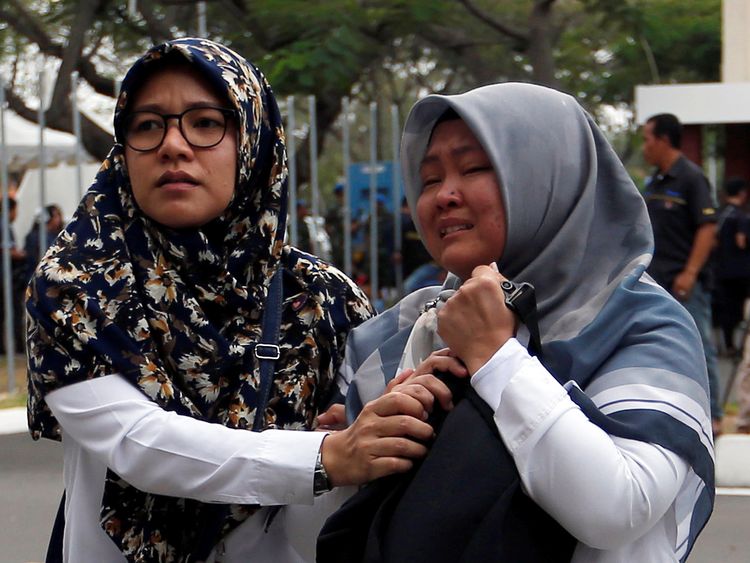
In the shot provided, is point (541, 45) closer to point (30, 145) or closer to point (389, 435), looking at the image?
point (30, 145)

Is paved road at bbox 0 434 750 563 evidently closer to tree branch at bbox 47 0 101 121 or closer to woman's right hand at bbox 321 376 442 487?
woman's right hand at bbox 321 376 442 487

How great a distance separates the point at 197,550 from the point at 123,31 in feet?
41.1

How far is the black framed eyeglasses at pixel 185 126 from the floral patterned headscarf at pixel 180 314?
0.09 ft

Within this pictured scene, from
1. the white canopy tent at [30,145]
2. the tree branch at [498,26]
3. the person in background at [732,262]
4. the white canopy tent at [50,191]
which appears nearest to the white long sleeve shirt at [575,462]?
the person in background at [732,262]

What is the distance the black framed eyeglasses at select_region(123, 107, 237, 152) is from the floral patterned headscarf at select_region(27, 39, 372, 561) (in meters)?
0.03

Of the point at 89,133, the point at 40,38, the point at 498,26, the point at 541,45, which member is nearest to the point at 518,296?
the point at 541,45

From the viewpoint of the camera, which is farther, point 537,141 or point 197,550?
point 197,550

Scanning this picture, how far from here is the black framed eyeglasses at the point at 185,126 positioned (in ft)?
7.48

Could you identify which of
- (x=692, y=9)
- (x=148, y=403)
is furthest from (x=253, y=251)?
(x=692, y=9)

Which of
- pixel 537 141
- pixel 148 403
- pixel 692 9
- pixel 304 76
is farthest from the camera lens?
pixel 692 9

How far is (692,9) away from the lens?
53.1 ft

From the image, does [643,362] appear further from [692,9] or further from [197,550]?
[692,9]

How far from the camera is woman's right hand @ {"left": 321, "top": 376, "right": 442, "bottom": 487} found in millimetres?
1906

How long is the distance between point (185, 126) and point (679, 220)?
17.9ft
